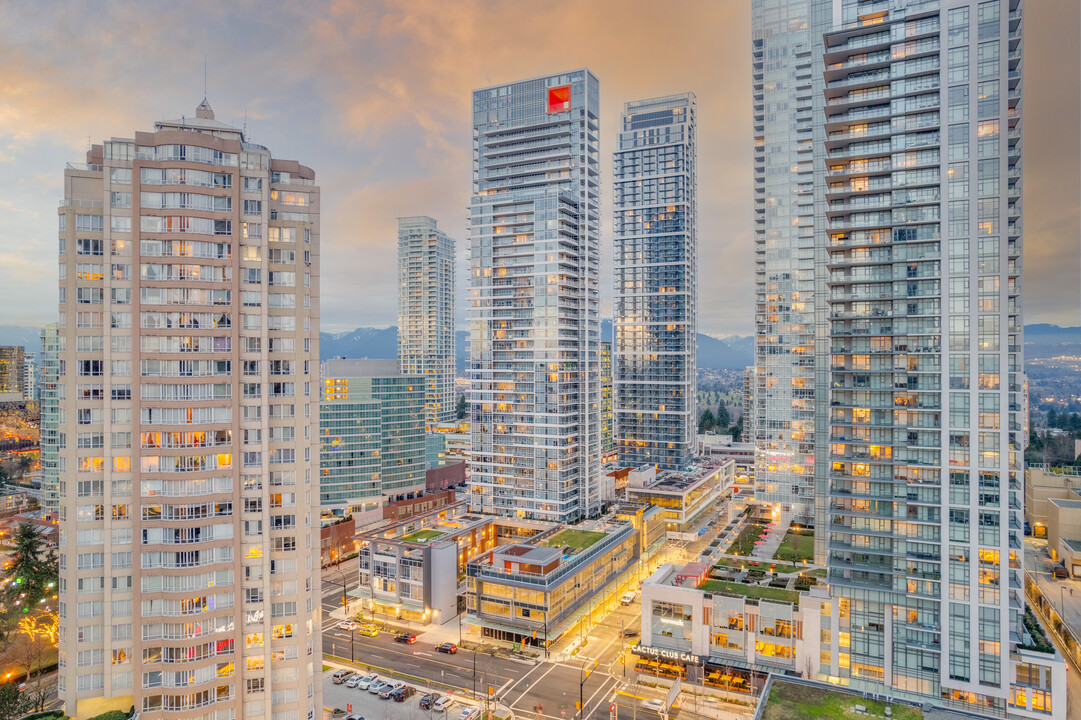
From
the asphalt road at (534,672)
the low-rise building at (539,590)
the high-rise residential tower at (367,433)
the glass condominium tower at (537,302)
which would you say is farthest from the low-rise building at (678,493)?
the high-rise residential tower at (367,433)

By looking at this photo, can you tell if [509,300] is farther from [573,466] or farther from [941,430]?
[941,430]

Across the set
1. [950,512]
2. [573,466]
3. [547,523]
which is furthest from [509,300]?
[950,512]

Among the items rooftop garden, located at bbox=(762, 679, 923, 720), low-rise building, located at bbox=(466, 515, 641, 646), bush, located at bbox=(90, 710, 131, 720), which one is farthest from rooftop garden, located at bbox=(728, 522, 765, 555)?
bush, located at bbox=(90, 710, 131, 720)

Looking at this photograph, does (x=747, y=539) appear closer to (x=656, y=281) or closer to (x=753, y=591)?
(x=753, y=591)

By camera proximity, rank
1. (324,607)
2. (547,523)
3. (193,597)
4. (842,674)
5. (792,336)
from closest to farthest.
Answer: (193,597)
(842,674)
(324,607)
(547,523)
(792,336)

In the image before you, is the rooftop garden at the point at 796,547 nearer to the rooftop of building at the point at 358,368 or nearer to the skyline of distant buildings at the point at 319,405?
the skyline of distant buildings at the point at 319,405

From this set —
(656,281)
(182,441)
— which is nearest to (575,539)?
(182,441)

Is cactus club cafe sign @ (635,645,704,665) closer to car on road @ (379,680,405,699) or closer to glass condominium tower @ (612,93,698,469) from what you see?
car on road @ (379,680,405,699)
